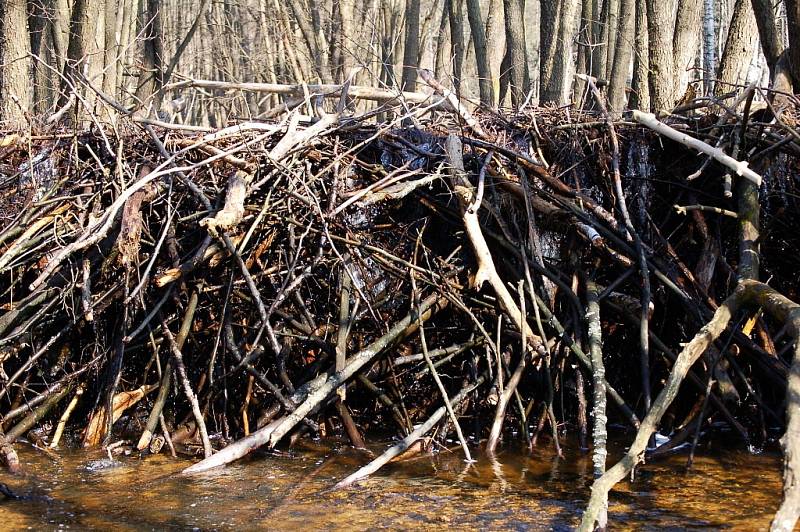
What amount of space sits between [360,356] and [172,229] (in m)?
1.62

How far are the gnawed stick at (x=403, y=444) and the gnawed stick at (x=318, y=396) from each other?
0.52 meters

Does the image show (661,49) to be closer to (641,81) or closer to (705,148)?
(641,81)

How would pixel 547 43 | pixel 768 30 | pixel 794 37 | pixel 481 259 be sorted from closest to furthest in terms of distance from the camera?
pixel 481 259, pixel 794 37, pixel 768 30, pixel 547 43

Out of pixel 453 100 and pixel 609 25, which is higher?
pixel 609 25

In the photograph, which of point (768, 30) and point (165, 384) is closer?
point (165, 384)

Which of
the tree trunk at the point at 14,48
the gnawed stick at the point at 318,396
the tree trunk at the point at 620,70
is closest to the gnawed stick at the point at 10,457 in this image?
the gnawed stick at the point at 318,396

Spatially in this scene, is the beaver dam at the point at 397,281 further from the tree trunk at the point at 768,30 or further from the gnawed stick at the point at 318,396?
the tree trunk at the point at 768,30

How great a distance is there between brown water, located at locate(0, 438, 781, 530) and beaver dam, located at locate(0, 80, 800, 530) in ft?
0.66

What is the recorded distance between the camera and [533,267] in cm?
614

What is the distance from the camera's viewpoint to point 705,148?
5.47m

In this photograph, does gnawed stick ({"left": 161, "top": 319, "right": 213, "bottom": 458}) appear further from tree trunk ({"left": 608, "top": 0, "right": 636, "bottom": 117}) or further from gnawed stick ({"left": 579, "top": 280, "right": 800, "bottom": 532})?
tree trunk ({"left": 608, "top": 0, "right": 636, "bottom": 117})

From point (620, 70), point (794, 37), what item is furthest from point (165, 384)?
point (620, 70)

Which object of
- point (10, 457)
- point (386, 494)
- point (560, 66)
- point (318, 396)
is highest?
point (560, 66)

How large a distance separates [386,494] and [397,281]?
6.09 feet
